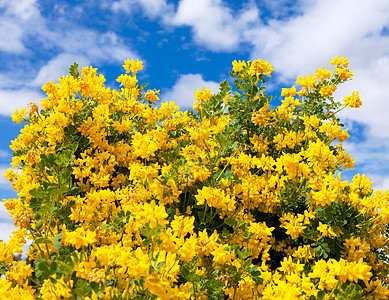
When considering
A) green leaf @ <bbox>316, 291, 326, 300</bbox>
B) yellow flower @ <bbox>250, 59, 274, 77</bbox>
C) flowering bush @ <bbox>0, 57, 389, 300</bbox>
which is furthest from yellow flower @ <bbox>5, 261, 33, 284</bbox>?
yellow flower @ <bbox>250, 59, 274, 77</bbox>

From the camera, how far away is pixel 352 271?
2.63 metres

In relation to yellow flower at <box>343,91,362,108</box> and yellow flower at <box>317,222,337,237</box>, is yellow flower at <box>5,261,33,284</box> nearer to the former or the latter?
yellow flower at <box>317,222,337,237</box>

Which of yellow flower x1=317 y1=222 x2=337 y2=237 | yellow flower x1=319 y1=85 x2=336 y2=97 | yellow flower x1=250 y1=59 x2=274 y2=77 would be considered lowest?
yellow flower x1=317 y1=222 x2=337 y2=237

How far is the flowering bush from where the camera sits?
265cm

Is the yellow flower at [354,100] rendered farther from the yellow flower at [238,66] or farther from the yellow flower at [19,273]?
the yellow flower at [19,273]

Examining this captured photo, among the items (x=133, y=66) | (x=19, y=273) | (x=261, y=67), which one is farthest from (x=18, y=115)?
(x=261, y=67)

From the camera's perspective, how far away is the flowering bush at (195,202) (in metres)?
2.65

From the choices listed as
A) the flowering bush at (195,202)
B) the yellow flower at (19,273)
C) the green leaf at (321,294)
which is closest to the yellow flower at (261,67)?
the flowering bush at (195,202)

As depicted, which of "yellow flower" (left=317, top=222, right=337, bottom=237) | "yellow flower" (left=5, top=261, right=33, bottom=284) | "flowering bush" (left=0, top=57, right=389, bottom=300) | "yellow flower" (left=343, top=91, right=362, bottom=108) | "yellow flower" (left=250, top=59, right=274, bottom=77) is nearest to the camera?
"flowering bush" (left=0, top=57, right=389, bottom=300)

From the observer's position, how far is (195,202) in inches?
158

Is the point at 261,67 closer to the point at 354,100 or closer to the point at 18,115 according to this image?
the point at 354,100

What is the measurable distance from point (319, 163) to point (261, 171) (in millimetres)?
816

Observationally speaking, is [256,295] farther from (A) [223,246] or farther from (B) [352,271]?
(B) [352,271]

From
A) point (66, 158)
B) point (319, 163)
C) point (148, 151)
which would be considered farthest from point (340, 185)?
point (66, 158)
